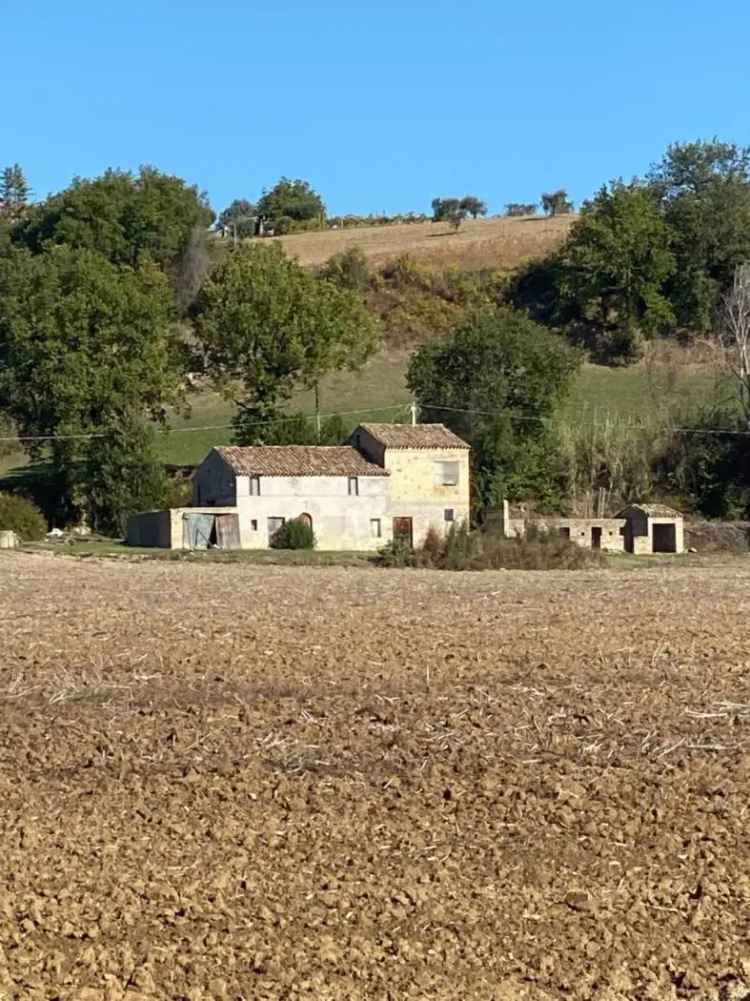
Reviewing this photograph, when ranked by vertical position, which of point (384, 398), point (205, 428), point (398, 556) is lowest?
point (398, 556)

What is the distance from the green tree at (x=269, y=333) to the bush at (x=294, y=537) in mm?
16077

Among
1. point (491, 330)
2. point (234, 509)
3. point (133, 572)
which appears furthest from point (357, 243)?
point (133, 572)

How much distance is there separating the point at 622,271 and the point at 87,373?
1588 inches

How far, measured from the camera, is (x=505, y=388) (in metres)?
76.8

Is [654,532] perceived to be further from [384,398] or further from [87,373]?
[384,398]

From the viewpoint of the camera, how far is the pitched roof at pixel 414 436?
Answer: 2635 inches

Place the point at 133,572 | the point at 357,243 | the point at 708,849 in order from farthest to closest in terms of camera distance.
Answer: the point at 357,243, the point at 133,572, the point at 708,849

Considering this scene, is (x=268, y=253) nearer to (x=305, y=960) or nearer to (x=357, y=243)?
(x=357, y=243)

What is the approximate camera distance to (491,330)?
7706 centimetres

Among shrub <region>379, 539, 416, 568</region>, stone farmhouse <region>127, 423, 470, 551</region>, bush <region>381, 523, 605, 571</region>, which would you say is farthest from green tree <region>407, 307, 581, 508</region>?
bush <region>381, 523, 605, 571</region>

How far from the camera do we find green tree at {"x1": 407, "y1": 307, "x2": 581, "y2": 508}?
7444cm

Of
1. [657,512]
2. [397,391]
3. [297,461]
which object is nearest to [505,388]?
[657,512]

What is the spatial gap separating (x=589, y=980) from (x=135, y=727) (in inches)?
281

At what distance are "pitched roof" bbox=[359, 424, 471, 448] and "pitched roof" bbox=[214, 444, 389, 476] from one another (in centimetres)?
125
